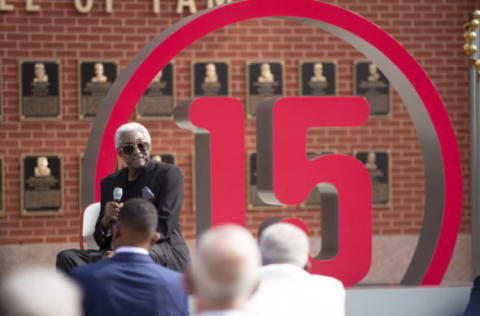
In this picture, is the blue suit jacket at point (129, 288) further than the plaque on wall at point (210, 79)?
No

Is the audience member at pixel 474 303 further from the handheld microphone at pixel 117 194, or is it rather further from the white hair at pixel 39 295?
the white hair at pixel 39 295

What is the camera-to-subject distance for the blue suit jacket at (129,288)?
2.80m

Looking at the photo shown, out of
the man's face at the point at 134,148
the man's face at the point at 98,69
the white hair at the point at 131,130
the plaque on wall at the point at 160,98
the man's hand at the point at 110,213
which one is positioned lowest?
the man's hand at the point at 110,213

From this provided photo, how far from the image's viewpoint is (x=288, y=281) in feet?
9.18

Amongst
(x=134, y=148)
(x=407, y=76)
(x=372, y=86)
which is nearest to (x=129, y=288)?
(x=134, y=148)

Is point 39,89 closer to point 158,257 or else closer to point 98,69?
point 98,69

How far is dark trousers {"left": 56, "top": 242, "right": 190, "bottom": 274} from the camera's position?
4.34 m

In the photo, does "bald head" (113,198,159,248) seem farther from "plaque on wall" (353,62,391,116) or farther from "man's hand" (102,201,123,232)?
"plaque on wall" (353,62,391,116)

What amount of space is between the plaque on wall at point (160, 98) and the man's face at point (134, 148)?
9.10 feet

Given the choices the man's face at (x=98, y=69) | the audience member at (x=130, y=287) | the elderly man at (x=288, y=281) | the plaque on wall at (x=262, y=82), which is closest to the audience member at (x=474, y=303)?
the elderly man at (x=288, y=281)

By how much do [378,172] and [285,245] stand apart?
4.90m

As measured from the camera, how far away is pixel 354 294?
5016 mm

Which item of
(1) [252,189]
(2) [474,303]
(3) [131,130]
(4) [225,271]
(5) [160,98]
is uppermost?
(5) [160,98]

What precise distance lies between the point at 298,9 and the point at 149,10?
244 centimetres
